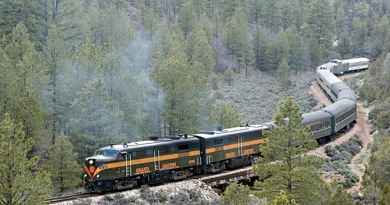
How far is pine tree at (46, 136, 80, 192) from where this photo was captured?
1470 inches

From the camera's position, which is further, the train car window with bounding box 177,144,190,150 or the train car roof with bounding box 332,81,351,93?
the train car roof with bounding box 332,81,351,93

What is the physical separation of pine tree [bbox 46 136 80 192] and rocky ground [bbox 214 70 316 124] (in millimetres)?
35303

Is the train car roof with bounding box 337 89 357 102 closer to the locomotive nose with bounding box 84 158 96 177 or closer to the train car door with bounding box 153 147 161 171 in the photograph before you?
the train car door with bounding box 153 147 161 171

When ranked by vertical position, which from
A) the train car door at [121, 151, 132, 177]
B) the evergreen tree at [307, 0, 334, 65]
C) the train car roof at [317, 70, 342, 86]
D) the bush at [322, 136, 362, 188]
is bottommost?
the bush at [322, 136, 362, 188]

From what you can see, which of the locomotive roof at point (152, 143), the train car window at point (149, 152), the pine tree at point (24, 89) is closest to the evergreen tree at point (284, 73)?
the pine tree at point (24, 89)

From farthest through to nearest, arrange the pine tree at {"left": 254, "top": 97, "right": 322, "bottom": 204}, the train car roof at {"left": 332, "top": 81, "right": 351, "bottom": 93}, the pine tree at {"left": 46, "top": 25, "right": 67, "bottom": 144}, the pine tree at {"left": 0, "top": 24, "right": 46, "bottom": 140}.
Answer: the train car roof at {"left": 332, "top": 81, "right": 351, "bottom": 93} → the pine tree at {"left": 46, "top": 25, "right": 67, "bottom": 144} → the pine tree at {"left": 0, "top": 24, "right": 46, "bottom": 140} → the pine tree at {"left": 254, "top": 97, "right": 322, "bottom": 204}

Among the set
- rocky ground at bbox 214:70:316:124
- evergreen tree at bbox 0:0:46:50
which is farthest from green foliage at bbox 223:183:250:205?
rocky ground at bbox 214:70:316:124

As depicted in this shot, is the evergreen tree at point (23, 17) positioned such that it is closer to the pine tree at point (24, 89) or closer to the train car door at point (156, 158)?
the pine tree at point (24, 89)

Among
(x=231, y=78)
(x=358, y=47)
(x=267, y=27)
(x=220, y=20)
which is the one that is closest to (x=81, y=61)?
(x=231, y=78)

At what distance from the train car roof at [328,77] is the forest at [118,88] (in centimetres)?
401

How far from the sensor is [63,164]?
37594 millimetres

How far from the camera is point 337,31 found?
120250 millimetres

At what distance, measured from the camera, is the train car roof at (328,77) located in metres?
78.2

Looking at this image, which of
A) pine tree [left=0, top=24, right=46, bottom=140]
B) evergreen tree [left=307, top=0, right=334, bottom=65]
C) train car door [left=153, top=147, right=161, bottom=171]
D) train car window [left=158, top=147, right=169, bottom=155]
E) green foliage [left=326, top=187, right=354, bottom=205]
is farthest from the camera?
evergreen tree [left=307, top=0, right=334, bottom=65]
